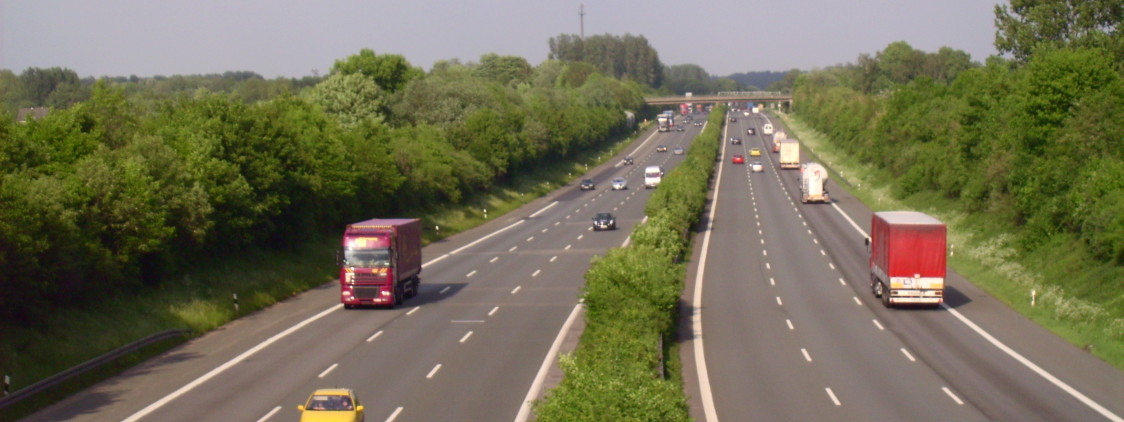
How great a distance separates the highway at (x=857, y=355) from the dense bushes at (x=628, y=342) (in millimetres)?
1995

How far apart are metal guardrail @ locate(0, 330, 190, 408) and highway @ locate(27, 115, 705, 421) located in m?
0.55

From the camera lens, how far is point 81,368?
26.9 meters

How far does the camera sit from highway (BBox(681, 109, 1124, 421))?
23375mm

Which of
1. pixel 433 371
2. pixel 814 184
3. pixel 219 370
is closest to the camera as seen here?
pixel 433 371

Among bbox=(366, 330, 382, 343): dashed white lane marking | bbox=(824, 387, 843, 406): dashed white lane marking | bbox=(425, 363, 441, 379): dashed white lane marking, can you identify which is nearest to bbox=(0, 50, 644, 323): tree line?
bbox=(366, 330, 382, 343): dashed white lane marking

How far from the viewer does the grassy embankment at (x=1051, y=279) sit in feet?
104

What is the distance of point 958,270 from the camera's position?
1884 inches

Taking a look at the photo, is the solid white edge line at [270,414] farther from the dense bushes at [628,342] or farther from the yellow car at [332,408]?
the dense bushes at [628,342]

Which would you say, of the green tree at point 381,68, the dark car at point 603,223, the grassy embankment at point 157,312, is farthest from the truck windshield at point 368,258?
the green tree at point 381,68

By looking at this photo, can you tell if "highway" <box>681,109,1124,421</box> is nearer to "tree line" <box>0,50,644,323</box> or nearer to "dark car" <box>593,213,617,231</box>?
"dark car" <box>593,213,617,231</box>

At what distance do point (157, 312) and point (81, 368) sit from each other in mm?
8122

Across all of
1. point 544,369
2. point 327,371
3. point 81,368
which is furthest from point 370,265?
point 81,368

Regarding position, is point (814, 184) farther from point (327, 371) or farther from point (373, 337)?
point (327, 371)

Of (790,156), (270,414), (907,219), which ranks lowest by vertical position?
(790,156)
